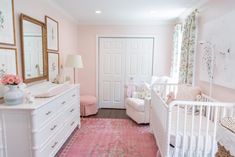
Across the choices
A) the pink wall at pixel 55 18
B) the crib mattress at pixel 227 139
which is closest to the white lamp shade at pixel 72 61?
the pink wall at pixel 55 18

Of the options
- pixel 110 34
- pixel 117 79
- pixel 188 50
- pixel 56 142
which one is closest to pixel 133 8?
pixel 188 50

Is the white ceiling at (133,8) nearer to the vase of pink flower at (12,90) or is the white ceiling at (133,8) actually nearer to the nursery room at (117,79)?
the nursery room at (117,79)

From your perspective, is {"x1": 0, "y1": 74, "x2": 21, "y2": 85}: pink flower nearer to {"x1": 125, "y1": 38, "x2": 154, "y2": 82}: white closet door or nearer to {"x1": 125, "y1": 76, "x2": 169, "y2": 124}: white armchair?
{"x1": 125, "y1": 76, "x2": 169, "y2": 124}: white armchair

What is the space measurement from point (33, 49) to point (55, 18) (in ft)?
3.64

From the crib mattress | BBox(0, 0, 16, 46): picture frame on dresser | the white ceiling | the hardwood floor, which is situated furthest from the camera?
the hardwood floor

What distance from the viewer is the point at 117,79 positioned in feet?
17.0

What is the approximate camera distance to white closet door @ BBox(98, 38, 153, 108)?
197 inches

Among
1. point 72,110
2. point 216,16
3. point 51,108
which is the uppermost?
point 216,16

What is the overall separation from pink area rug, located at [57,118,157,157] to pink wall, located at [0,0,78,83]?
4.69 ft

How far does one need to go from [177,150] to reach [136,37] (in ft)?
11.6

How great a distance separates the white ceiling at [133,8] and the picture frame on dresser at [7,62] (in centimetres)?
147

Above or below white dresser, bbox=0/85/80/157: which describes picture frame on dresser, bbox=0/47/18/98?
above

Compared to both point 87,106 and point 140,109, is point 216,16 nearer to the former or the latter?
point 140,109

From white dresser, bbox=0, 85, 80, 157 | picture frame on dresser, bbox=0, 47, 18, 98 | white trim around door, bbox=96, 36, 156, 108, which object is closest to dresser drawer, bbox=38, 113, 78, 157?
white dresser, bbox=0, 85, 80, 157
